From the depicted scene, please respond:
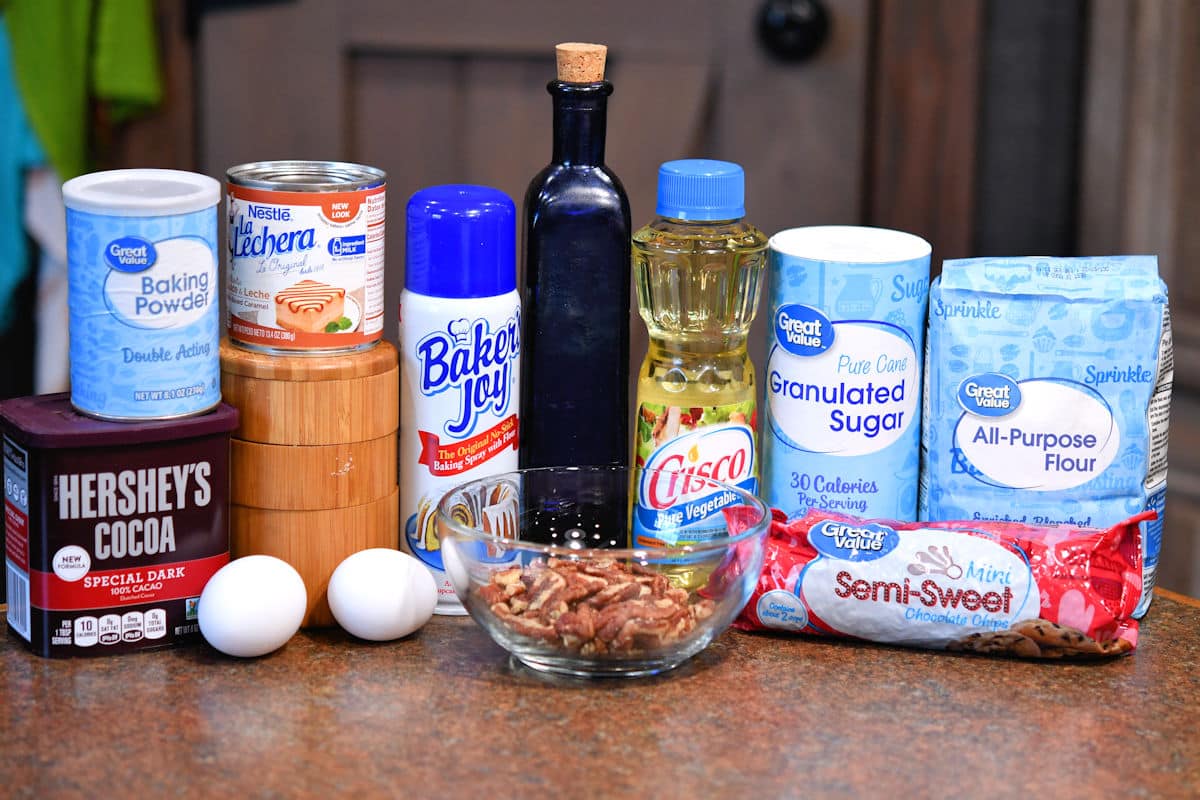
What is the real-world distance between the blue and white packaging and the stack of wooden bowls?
44mm

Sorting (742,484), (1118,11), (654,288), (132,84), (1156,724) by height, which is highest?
(1118,11)

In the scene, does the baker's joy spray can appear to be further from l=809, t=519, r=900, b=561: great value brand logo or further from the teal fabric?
the teal fabric

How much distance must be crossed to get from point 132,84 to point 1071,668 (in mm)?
1382

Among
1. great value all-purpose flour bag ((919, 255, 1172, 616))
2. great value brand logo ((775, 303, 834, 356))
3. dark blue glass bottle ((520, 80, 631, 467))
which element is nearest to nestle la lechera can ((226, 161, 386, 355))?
dark blue glass bottle ((520, 80, 631, 467))

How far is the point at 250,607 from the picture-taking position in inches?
35.5

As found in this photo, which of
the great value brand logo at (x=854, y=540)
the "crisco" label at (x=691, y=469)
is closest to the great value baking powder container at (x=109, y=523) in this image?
the "crisco" label at (x=691, y=469)

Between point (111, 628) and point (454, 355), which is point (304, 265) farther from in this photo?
point (111, 628)

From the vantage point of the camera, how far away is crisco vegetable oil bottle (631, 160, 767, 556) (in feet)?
3.19

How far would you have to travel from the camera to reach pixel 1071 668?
940 mm

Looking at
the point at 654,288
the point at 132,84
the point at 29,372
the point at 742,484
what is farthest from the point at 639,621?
the point at 29,372

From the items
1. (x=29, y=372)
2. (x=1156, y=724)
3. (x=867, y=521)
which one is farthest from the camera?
(x=29, y=372)

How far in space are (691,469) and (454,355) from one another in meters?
0.18

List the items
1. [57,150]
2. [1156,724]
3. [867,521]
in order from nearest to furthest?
[1156,724], [867,521], [57,150]

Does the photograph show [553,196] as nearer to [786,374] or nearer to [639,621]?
[786,374]
